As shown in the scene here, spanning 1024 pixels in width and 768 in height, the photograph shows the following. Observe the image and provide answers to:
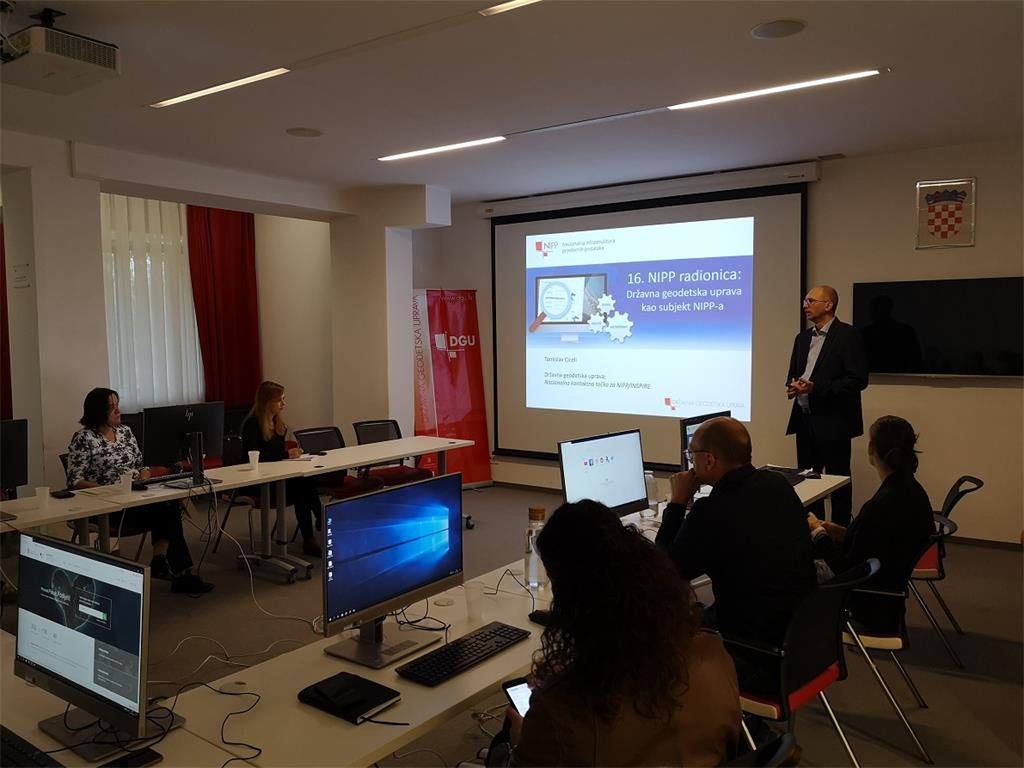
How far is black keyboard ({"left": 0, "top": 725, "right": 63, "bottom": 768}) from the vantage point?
160cm

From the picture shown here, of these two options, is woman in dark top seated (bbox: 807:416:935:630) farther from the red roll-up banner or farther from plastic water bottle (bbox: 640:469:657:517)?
the red roll-up banner

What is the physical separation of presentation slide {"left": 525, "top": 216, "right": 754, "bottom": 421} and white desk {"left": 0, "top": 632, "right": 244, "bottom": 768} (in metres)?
5.37

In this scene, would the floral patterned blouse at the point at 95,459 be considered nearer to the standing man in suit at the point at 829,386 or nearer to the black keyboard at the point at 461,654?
the black keyboard at the point at 461,654

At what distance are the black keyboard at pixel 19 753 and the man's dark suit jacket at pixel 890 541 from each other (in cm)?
269

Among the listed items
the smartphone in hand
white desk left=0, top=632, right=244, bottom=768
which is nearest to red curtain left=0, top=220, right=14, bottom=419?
white desk left=0, top=632, right=244, bottom=768

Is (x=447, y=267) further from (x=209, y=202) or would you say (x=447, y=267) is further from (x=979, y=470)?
(x=979, y=470)

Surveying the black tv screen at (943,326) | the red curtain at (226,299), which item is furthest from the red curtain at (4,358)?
the black tv screen at (943,326)

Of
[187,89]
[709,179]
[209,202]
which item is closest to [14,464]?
[187,89]

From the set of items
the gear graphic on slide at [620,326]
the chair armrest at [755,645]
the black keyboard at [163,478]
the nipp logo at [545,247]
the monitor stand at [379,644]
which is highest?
the nipp logo at [545,247]

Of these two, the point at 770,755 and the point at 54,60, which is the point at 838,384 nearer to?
the point at 770,755

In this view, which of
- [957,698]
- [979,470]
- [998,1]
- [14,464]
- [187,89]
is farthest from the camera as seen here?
[979,470]

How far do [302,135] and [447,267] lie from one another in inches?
135

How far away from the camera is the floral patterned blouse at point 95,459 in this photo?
459cm

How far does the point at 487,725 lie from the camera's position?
3145 millimetres
